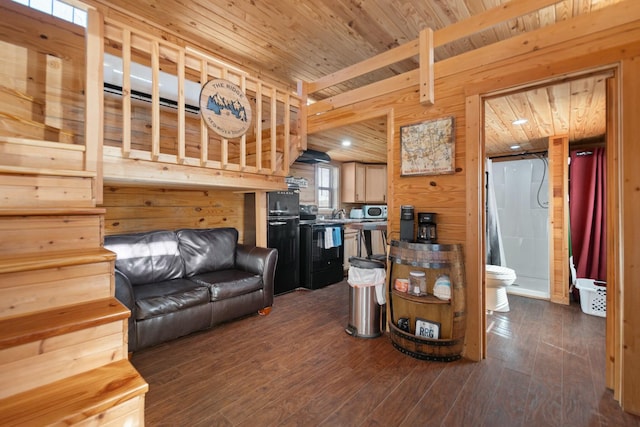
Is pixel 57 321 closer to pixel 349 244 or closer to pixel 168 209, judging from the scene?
pixel 168 209

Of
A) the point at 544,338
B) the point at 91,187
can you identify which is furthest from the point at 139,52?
the point at 544,338

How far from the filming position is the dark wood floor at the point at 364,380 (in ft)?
5.21

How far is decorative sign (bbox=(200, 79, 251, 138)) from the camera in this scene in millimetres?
2598

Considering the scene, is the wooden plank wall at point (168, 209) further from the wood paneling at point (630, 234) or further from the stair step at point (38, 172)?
the wood paneling at point (630, 234)

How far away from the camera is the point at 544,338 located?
8.29ft

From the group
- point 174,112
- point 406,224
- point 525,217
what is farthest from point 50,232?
point 525,217

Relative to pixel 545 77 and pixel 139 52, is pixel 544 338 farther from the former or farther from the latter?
pixel 139 52

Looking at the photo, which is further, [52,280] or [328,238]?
[328,238]

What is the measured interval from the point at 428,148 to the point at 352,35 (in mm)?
1424

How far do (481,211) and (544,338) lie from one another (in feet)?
4.68

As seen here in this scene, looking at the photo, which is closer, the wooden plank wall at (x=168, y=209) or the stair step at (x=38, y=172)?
the stair step at (x=38, y=172)

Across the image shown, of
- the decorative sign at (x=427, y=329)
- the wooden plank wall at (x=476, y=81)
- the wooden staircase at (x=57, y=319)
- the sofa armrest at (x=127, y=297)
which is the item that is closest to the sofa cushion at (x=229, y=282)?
the sofa armrest at (x=127, y=297)

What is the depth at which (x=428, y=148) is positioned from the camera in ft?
7.86

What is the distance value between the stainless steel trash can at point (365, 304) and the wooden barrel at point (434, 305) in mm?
266
